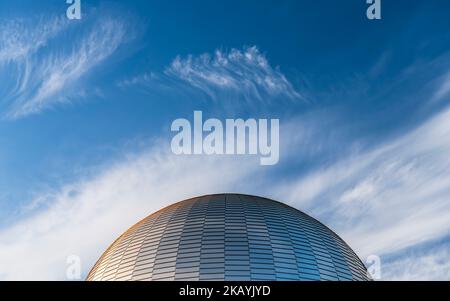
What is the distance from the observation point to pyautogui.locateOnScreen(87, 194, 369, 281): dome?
21.8 meters

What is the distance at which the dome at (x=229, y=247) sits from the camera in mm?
21781

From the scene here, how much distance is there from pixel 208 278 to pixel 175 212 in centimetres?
561

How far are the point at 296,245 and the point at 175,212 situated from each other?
6070 mm

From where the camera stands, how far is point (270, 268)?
2180 cm

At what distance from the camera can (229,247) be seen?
2247 centimetres

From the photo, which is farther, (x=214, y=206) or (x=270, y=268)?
(x=214, y=206)
